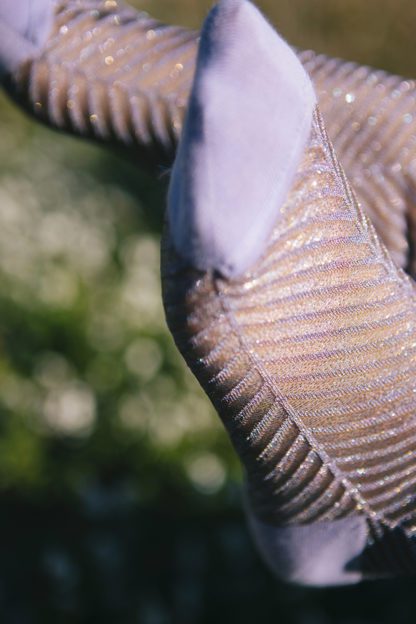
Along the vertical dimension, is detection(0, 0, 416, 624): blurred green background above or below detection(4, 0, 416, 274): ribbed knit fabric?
below

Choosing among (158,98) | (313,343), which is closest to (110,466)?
(158,98)

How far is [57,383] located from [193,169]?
1594 mm

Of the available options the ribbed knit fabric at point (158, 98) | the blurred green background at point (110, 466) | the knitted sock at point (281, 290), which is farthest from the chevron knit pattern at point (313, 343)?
the blurred green background at point (110, 466)

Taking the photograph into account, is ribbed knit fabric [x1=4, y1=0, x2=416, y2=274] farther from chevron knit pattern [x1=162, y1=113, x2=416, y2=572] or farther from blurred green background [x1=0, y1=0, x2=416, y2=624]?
blurred green background [x1=0, y1=0, x2=416, y2=624]

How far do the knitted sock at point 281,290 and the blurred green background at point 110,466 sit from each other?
119 cm

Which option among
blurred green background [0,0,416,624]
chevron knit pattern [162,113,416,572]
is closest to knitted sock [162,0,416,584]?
chevron knit pattern [162,113,416,572]

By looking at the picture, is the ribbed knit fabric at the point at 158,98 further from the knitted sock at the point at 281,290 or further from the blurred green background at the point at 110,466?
the blurred green background at the point at 110,466

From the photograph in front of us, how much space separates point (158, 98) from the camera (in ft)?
2.48

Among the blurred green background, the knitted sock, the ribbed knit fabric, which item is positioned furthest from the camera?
the blurred green background

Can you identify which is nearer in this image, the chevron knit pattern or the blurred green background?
the chevron knit pattern

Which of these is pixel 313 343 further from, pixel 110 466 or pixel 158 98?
pixel 110 466

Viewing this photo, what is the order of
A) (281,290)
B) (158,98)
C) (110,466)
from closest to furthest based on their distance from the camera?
(281,290), (158,98), (110,466)

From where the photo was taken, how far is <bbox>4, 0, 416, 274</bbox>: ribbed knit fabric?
2.43 ft

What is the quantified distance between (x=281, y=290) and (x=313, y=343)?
1.8 inches
